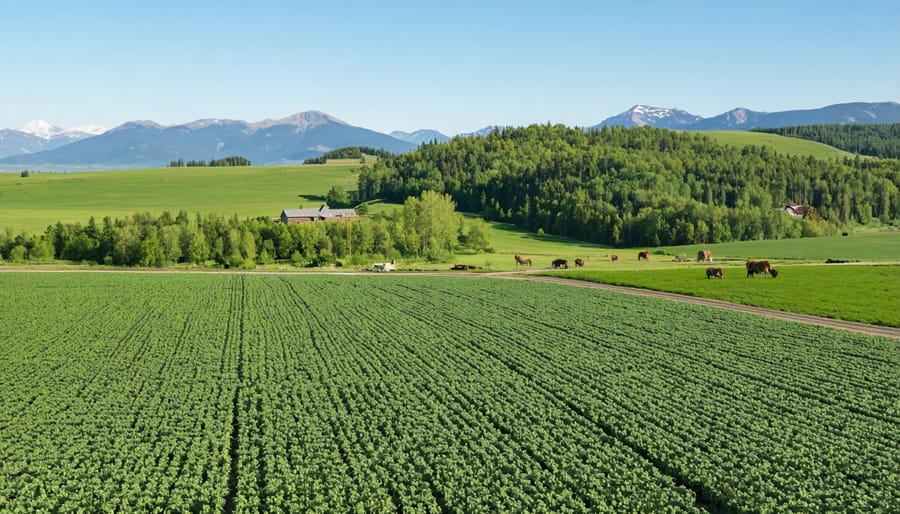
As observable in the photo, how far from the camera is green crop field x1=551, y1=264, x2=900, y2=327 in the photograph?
49.2 metres

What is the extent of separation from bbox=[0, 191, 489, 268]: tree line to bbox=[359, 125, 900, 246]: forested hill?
50.5 meters

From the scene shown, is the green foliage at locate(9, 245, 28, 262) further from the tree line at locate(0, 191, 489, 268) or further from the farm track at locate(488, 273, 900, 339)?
the farm track at locate(488, 273, 900, 339)

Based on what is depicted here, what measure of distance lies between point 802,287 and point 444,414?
4798 centimetres

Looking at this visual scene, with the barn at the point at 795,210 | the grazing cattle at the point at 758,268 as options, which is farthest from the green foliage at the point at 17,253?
the barn at the point at 795,210

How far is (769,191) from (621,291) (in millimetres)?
111439

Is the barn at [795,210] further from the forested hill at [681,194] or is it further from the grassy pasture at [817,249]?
the grassy pasture at [817,249]

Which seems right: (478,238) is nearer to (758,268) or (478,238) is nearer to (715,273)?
(715,273)

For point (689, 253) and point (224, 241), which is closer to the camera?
point (224, 241)

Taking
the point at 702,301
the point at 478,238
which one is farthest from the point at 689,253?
the point at 702,301

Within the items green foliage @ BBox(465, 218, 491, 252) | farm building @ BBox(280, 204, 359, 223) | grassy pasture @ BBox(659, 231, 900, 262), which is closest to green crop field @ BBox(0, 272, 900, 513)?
grassy pasture @ BBox(659, 231, 900, 262)

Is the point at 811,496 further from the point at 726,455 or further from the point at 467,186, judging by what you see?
the point at 467,186

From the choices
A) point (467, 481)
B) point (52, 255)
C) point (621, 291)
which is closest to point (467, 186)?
point (52, 255)

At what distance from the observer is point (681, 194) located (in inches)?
6073

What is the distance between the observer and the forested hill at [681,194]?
444ft
